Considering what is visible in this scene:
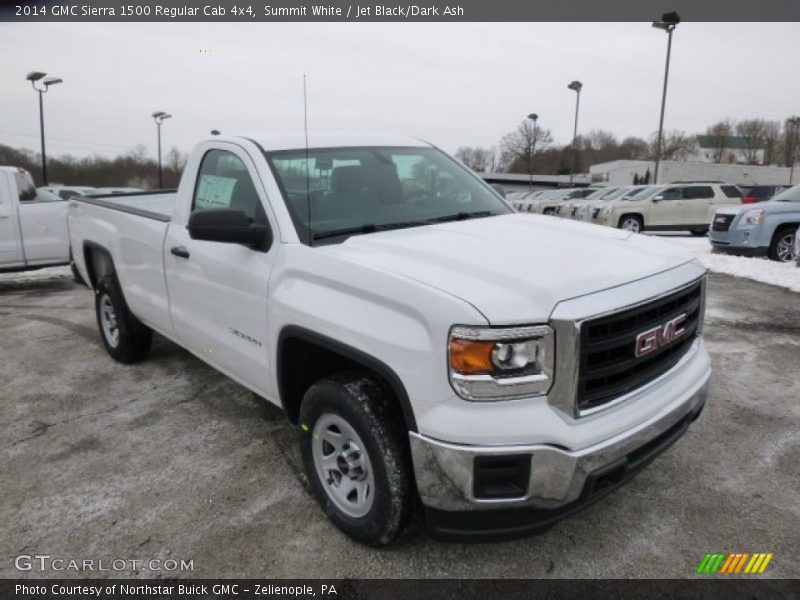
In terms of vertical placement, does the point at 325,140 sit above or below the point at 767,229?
above

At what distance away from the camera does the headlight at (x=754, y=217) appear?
10.3 metres

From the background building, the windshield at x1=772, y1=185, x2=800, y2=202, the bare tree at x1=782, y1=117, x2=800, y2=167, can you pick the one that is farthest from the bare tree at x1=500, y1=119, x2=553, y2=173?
the windshield at x1=772, y1=185, x2=800, y2=202

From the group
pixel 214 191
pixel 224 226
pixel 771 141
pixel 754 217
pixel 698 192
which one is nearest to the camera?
pixel 224 226

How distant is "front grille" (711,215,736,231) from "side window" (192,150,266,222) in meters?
10.3

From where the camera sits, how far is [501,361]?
2.16m

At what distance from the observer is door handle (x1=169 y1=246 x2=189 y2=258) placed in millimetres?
3756

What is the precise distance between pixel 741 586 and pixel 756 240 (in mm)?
9576

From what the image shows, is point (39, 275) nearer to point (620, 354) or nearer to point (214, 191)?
point (214, 191)

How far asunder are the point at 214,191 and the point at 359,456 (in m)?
2.05

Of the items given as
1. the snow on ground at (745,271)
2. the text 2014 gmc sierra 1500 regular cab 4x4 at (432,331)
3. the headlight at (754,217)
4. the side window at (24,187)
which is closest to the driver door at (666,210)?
the snow on ground at (745,271)

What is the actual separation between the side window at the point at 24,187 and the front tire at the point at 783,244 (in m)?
12.6
